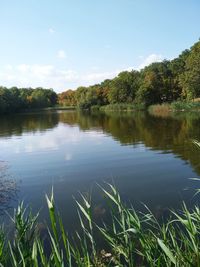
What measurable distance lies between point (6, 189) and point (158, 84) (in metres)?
83.5

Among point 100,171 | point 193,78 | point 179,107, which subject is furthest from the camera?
point 179,107

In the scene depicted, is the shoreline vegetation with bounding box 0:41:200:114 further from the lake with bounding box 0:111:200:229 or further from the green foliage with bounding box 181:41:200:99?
the lake with bounding box 0:111:200:229

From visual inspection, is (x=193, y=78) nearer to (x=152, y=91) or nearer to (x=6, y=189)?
(x=152, y=91)

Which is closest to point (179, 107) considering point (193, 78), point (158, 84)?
point (193, 78)

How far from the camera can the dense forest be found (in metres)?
68.6

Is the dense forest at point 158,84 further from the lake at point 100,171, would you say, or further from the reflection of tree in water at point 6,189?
the reflection of tree in water at point 6,189

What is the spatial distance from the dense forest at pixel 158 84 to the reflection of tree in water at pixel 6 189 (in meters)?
55.7

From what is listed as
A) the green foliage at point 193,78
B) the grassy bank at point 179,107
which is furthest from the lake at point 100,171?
the grassy bank at point 179,107

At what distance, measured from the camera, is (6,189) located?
14.6 meters

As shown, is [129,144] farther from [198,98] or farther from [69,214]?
[198,98]

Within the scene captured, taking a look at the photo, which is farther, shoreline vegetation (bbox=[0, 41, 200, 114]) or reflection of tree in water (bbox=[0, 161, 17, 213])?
shoreline vegetation (bbox=[0, 41, 200, 114])

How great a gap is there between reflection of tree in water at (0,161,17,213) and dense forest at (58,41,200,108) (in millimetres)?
55701

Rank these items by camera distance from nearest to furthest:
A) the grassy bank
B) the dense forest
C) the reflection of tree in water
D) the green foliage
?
the reflection of tree in water → the green foliage → the grassy bank → the dense forest

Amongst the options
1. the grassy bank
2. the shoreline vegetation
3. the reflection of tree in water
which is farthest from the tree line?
the reflection of tree in water
